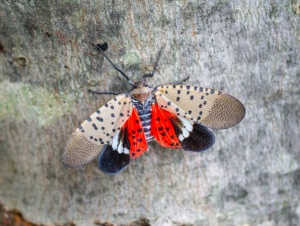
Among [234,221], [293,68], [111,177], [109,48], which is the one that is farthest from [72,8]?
[234,221]

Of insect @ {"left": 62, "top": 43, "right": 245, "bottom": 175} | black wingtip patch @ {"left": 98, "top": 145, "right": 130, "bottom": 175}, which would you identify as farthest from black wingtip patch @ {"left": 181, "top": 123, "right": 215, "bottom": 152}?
black wingtip patch @ {"left": 98, "top": 145, "right": 130, "bottom": 175}

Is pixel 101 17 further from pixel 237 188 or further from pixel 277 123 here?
pixel 237 188

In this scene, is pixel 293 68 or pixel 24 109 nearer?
pixel 293 68

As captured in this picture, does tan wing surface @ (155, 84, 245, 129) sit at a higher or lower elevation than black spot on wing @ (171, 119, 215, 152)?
higher

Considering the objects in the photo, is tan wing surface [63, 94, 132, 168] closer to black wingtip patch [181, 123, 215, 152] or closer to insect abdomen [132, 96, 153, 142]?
insect abdomen [132, 96, 153, 142]

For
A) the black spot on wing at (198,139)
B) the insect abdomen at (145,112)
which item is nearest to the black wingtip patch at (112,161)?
the insect abdomen at (145,112)

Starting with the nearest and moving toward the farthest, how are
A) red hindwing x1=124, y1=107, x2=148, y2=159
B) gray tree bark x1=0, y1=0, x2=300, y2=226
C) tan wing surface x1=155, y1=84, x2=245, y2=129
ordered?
1. gray tree bark x1=0, y1=0, x2=300, y2=226
2. tan wing surface x1=155, y1=84, x2=245, y2=129
3. red hindwing x1=124, y1=107, x2=148, y2=159

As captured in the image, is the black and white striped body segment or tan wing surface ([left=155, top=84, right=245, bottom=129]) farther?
the black and white striped body segment
